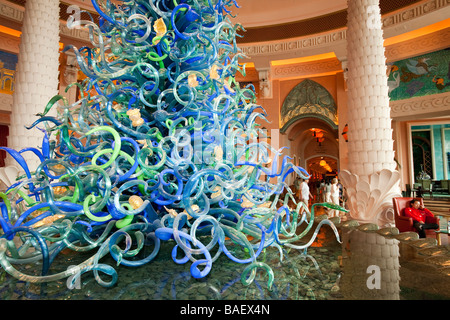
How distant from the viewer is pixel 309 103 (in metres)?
9.85

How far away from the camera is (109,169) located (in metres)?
1.22

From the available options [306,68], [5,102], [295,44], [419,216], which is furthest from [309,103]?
[5,102]

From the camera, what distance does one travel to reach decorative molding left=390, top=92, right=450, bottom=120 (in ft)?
24.9

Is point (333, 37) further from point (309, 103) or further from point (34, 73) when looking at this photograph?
point (34, 73)

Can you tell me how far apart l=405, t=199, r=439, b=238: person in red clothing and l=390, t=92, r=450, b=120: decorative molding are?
6.26 m

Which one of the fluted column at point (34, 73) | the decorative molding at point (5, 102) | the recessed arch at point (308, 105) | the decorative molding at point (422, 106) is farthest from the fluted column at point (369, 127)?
the decorative molding at point (5, 102)

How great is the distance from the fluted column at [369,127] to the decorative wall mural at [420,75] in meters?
5.60

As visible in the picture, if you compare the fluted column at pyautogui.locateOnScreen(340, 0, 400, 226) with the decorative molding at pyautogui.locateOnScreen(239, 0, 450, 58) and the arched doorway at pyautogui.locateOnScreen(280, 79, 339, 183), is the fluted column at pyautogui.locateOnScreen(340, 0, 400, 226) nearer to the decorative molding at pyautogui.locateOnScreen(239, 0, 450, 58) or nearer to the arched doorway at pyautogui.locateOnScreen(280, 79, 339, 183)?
the decorative molding at pyautogui.locateOnScreen(239, 0, 450, 58)

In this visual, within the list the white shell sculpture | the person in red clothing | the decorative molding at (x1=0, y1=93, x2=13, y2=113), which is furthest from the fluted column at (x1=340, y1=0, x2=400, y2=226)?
the decorative molding at (x1=0, y1=93, x2=13, y2=113)

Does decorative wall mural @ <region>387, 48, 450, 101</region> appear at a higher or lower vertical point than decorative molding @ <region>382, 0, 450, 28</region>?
lower

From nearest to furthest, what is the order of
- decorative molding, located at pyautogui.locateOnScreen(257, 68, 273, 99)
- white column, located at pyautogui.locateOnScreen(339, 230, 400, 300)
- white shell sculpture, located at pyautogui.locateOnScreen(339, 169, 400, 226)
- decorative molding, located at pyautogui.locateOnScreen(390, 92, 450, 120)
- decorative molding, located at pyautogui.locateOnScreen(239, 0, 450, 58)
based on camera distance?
white column, located at pyautogui.locateOnScreen(339, 230, 400, 300), white shell sculpture, located at pyautogui.locateOnScreen(339, 169, 400, 226), decorative molding, located at pyautogui.locateOnScreen(239, 0, 450, 58), decorative molding, located at pyautogui.locateOnScreen(390, 92, 450, 120), decorative molding, located at pyautogui.locateOnScreen(257, 68, 273, 99)

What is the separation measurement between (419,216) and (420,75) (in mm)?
7139

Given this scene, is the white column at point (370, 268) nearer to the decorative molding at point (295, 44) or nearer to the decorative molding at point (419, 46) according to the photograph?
the decorative molding at point (295, 44)

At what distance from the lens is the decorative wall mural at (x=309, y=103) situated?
31.3ft
